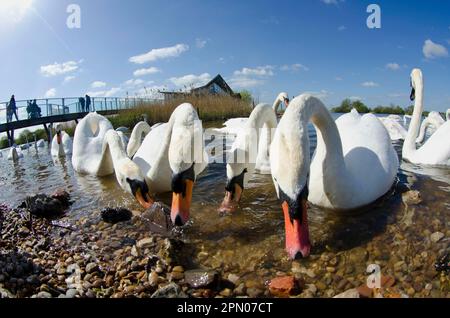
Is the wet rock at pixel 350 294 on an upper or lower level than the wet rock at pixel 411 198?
lower

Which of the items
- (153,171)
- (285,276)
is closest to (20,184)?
(153,171)

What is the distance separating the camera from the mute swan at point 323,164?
246 cm

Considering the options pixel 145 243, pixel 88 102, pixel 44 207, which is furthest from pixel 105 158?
pixel 88 102

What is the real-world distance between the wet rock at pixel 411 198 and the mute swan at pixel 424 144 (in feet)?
7.66

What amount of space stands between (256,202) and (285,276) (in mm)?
1851

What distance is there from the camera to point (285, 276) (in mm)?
2705

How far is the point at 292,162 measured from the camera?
242cm

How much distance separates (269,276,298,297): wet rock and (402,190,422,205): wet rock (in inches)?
96.3

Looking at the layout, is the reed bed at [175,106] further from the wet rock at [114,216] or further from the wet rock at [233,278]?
the wet rock at [233,278]

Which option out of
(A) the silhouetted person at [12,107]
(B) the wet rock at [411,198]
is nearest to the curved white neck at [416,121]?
(B) the wet rock at [411,198]

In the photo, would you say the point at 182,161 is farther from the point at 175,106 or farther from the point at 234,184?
the point at 175,106

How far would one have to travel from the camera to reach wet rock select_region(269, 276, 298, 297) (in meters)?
2.52

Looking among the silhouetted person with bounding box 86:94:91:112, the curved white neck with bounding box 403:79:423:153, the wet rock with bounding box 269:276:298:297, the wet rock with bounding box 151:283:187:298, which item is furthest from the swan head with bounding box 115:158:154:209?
the silhouetted person with bounding box 86:94:91:112

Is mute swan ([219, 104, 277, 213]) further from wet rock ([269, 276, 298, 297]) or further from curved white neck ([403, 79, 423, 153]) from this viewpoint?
curved white neck ([403, 79, 423, 153])
